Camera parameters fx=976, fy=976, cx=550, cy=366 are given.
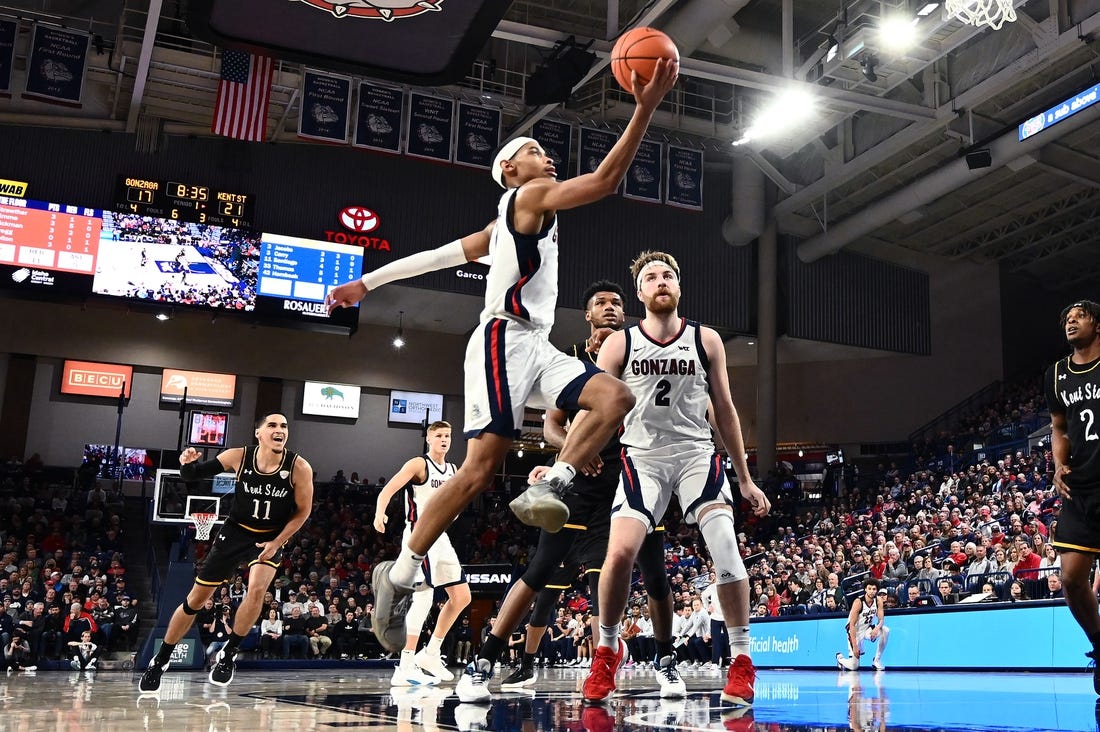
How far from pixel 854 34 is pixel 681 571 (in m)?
10.7

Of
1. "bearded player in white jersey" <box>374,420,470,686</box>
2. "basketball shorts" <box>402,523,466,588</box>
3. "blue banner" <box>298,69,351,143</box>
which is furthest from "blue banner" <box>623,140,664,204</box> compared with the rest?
"basketball shorts" <box>402,523,466,588</box>

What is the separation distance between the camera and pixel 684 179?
21.3 meters

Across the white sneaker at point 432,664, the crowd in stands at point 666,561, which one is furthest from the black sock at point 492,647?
the crowd in stands at point 666,561

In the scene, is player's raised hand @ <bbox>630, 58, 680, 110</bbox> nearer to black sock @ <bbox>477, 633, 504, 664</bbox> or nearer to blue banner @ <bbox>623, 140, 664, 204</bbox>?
black sock @ <bbox>477, 633, 504, 664</bbox>

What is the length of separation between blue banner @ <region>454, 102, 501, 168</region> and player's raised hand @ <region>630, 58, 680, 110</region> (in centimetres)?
1591

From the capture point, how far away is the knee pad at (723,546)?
451 cm

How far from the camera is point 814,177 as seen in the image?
24344 millimetres

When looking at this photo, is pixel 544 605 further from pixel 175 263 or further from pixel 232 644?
pixel 175 263

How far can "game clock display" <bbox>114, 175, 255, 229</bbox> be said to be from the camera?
20719mm

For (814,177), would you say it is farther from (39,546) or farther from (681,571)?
(39,546)

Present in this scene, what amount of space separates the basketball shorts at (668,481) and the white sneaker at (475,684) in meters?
1.06

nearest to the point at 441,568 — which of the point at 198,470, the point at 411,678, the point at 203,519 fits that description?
the point at 411,678

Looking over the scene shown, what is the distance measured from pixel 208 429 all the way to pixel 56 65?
11780 millimetres

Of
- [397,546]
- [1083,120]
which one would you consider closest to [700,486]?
[1083,120]
